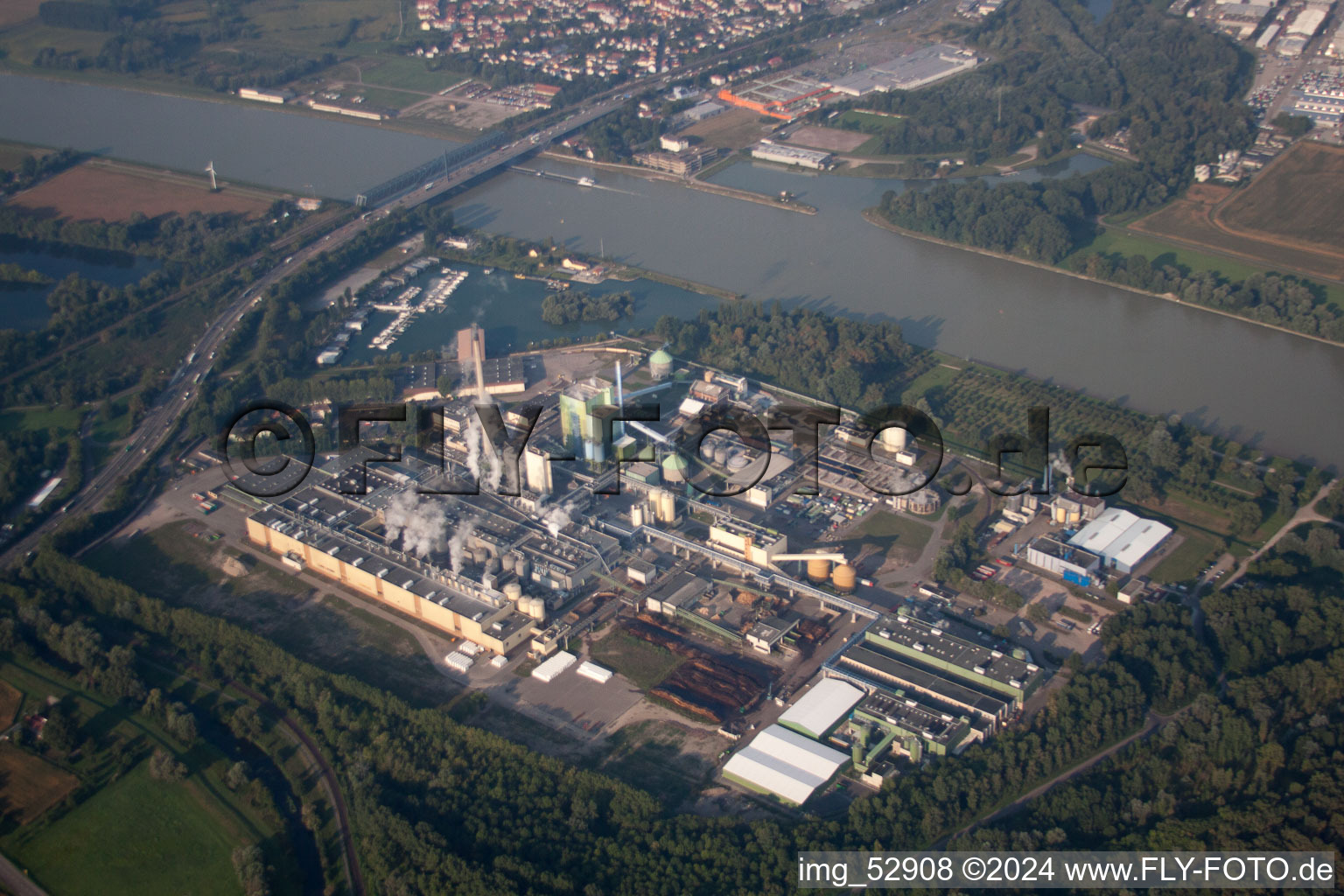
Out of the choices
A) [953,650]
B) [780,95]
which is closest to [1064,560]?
[953,650]

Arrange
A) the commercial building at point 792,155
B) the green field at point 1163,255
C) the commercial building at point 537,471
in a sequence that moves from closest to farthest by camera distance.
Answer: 1. the commercial building at point 537,471
2. the green field at point 1163,255
3. the commercial building at point 792,155

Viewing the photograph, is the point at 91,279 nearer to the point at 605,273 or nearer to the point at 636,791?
the point at 605,273

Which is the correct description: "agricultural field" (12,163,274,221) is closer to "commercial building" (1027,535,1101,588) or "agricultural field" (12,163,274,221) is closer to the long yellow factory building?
the long yellow factory building

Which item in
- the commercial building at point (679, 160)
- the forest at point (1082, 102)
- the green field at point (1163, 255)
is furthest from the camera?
the commercial building at point (679, 160)

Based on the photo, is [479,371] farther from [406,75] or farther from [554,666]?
[406,75]

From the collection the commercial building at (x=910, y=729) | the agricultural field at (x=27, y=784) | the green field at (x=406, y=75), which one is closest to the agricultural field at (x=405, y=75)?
the green field at (x=406, y=75)

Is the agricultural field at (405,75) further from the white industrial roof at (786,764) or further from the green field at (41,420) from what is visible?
the white industrial roof at (786,764)

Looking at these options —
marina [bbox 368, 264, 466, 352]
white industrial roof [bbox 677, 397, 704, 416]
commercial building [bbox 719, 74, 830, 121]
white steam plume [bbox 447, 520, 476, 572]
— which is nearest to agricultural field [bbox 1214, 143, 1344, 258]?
commercial building [bbox 719, 74, 830, 121]
